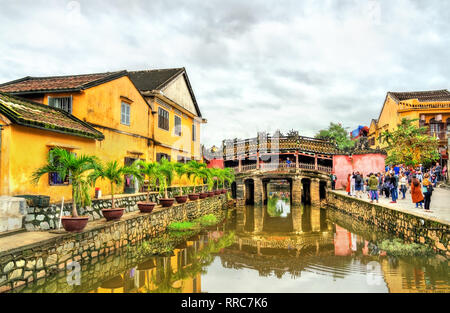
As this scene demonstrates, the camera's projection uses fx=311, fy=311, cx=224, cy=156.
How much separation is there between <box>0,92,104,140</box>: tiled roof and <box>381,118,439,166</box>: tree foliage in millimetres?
25480

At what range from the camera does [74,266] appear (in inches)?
298

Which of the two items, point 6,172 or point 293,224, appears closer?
point 6,172

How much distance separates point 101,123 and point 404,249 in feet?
41.0

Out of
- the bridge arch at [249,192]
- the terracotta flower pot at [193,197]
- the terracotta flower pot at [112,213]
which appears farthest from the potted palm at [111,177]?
the bridge arch at [249,192]

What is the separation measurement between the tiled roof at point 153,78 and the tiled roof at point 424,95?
2465 cm

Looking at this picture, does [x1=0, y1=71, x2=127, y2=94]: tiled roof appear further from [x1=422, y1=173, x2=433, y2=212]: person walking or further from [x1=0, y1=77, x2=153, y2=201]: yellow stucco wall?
[x1=422, y1=173, x2=433, y2=212]: person walking

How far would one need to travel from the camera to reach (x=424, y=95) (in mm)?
36094

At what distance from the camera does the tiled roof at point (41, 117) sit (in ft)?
27.8

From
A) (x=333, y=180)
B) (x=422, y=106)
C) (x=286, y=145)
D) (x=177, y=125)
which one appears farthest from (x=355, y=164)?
(x=177, y=125)

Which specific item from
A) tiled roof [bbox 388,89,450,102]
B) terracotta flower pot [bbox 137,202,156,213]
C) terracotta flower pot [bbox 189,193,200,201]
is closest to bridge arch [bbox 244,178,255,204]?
terracotta flower pot [bbox 189,193,200,201]

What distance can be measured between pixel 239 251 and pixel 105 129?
7773 millimetres

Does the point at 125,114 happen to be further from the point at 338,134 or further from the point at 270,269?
the point at 338,134
